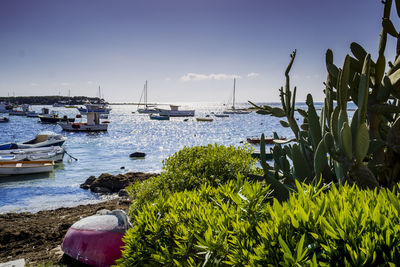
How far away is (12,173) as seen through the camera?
61.5 ft

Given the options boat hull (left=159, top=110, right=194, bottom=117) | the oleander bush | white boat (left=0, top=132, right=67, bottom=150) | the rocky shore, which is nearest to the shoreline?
the rocky shore

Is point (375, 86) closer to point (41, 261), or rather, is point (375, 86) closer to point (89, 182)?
point (41, 261)

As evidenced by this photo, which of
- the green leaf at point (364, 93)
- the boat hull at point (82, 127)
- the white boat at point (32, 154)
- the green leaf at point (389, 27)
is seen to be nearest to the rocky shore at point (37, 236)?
the green leaf at point (364, 93)

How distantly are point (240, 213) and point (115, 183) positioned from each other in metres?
15.3

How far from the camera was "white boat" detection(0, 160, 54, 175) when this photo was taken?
60.8 feet

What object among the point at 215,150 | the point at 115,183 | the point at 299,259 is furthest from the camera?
the point at 115,183

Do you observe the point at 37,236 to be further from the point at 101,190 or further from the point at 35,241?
the point at 101,190

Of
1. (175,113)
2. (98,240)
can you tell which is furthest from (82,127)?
(175,113)

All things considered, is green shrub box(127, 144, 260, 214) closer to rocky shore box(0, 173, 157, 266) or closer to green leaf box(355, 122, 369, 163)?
rocky shore box(0, 173, 157, 266)

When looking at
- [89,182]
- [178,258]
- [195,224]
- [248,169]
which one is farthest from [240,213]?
[89,182]

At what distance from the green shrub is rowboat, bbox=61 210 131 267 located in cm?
52

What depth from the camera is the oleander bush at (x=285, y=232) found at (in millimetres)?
1537

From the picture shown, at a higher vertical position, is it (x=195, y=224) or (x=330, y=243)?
(x=330, y=243)

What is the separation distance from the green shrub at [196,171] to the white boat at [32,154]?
19.1 meters
